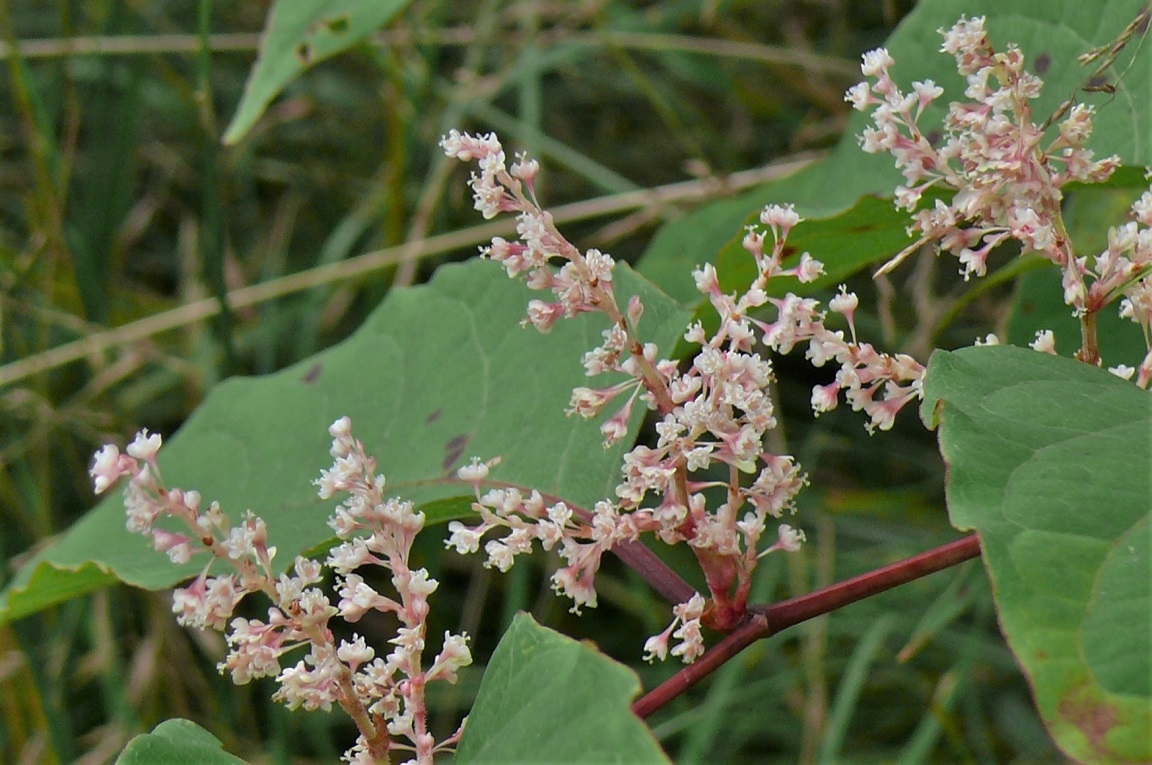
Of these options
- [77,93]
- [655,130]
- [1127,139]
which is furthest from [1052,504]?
[77,93]

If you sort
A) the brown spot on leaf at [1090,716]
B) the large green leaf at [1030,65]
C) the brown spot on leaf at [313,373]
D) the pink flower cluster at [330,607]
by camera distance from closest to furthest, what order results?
the brown spot on leaf at [1090,716] → the pink flower cluster at [330,607] → the large green leaf at [1030,65] → the brown spot on leaf at [313,373]

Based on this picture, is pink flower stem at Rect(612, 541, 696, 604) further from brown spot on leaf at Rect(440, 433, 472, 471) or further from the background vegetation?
the background vegetation

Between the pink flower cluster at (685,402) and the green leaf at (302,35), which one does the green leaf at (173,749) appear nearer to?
the pink flower cluster at (685,402)

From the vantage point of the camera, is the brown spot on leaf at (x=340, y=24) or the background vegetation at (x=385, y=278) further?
the background vegetation at (x=385, y=278)

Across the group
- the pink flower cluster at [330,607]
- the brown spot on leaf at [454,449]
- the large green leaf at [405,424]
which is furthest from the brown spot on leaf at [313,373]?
the pink flower cluster at [330,607]

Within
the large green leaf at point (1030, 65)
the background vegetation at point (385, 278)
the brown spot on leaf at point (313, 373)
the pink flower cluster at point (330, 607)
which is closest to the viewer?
the pink flower cluster at point (330, 607)

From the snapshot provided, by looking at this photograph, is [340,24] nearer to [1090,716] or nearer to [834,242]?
[834,242]

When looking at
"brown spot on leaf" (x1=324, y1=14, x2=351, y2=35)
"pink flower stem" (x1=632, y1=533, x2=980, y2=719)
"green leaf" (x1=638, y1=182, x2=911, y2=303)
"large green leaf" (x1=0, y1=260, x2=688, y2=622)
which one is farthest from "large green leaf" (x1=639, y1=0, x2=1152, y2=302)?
"brown spot on leaf" (x1=324, y1=14, x2=351, y2=35)

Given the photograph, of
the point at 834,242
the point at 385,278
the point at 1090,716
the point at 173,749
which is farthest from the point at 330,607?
the point at 385,278

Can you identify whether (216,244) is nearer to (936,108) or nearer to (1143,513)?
(936,108)
